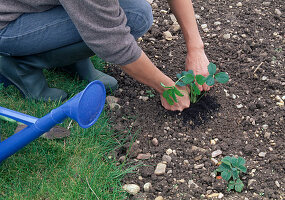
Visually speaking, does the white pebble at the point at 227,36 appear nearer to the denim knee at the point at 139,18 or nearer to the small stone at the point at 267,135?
the denim knee at the point at 139,18

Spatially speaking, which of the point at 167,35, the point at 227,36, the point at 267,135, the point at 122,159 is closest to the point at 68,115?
the point at 122,159

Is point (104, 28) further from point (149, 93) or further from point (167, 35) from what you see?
point (167, 35)

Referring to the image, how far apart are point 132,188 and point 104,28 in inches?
27.8

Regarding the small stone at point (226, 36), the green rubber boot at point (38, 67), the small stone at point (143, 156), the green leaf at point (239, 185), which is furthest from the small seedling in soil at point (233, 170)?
the small stone at point (226, 36)

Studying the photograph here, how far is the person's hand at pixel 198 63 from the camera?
7.10 ft

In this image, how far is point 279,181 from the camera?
179cm

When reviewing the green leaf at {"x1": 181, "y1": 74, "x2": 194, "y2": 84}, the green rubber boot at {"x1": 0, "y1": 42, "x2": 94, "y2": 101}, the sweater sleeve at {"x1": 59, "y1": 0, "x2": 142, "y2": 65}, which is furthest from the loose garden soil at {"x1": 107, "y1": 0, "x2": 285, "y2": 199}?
the sweater sleeve at {"x1": 59, "y1": 0, "x2": 142, "y2": 65}

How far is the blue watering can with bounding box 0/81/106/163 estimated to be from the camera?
1.43 meters

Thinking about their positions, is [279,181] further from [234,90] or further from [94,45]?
[94,45]

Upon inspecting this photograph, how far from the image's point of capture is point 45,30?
6.42 ft

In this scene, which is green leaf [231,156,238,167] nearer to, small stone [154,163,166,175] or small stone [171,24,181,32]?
small stone [154,163,166,175]

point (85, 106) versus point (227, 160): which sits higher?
point (85, 106)

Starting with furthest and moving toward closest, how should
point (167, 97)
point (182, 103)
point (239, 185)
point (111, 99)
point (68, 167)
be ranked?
point (111, 99) < point (182, 103) < point (167, 97) < point (68, 167) < point (239, 185)

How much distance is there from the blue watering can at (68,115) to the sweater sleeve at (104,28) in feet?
0.87
